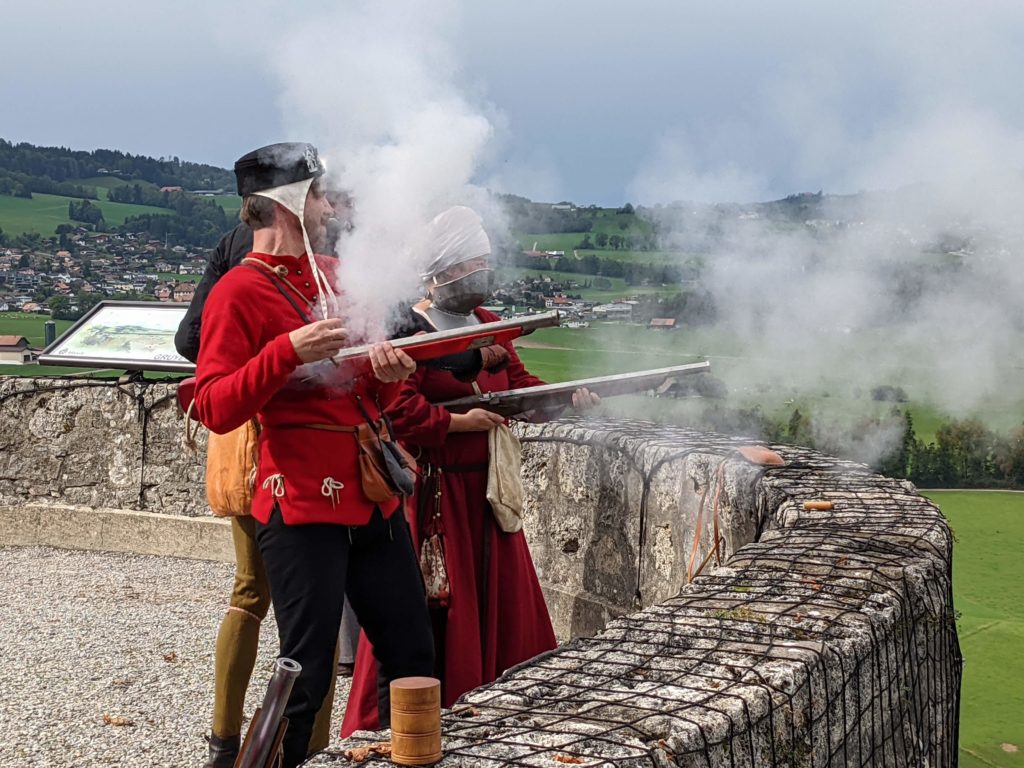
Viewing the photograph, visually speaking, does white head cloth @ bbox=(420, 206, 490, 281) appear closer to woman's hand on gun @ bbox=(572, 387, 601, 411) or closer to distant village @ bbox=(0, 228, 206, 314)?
woman's hand on gun @ bbox=(572, 387, 601, 411)

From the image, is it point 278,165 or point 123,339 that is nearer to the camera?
point 278,165

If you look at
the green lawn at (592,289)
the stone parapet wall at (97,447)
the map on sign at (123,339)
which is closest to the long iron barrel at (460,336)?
the green lawn at (592,289)

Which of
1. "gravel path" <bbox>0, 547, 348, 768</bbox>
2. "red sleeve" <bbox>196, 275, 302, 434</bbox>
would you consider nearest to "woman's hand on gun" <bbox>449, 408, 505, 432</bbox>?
"red sleeve" <bbox>196, 275, 302, 434</bbox>

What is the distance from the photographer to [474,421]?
15.4 ft

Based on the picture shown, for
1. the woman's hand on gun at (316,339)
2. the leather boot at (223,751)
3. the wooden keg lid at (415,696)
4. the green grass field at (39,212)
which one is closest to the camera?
the wooden keg lid at (415,696)

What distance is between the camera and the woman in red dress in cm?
448

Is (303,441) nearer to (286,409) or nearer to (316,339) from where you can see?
(286,409)

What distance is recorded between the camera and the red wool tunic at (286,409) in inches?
139

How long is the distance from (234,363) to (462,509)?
1485mm

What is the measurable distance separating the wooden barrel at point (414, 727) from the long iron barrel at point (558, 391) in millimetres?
2609

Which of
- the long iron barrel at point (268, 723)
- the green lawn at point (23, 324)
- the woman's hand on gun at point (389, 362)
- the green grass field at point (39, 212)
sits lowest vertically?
the long iron barrel at point (268, 723)

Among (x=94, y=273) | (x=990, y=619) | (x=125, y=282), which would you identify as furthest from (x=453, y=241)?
(x=94, y=273)

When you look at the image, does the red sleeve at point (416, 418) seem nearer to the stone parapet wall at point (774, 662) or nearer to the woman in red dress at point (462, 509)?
the woman in red dress at point (462, 509)

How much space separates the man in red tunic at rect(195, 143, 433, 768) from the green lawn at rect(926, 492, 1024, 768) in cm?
455
